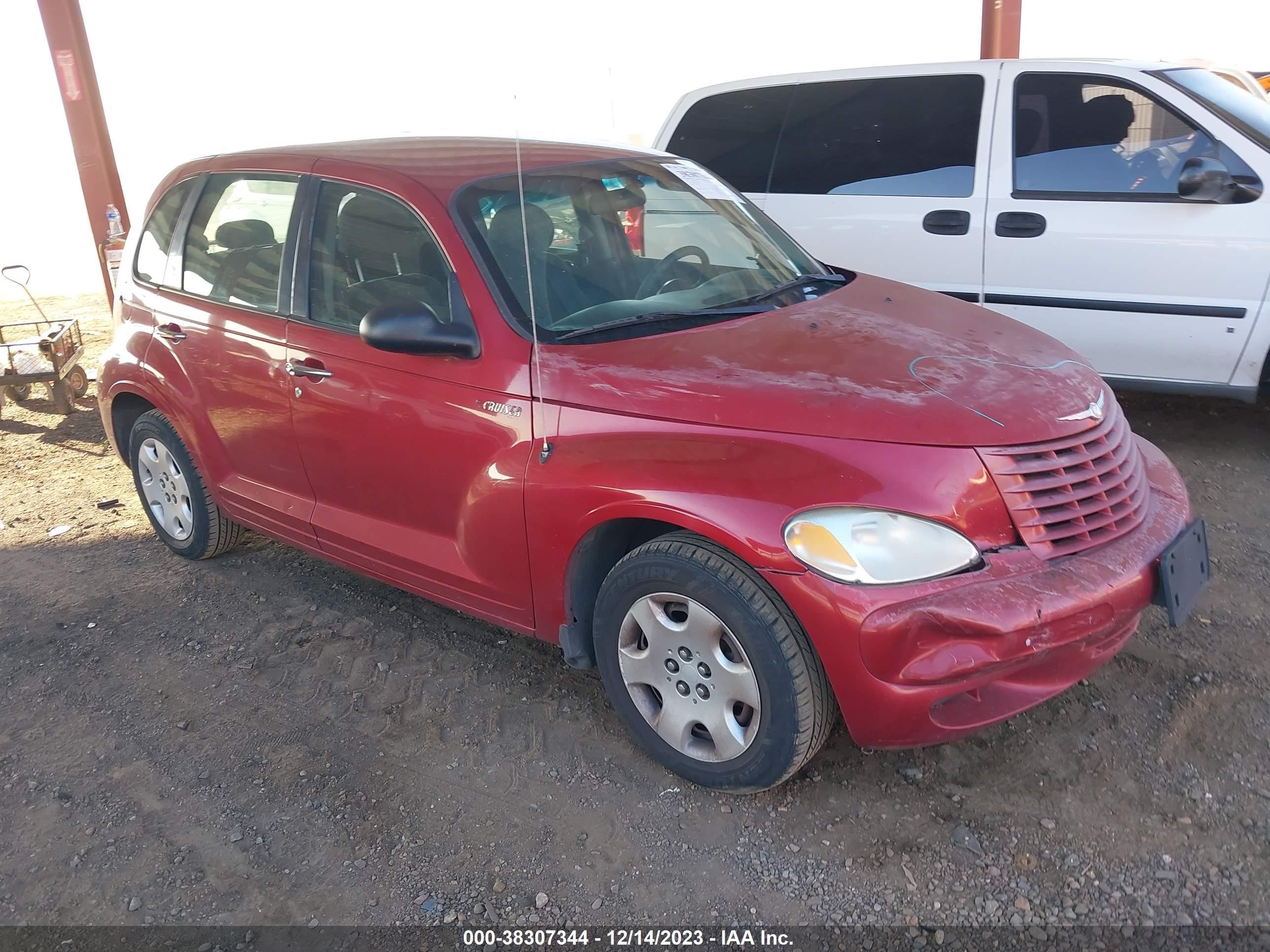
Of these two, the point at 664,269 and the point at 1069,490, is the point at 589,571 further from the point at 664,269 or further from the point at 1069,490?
the point at 1069,490

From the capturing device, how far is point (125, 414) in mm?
4469

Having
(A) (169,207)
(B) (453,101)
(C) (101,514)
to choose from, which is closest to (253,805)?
(A) (169,207)

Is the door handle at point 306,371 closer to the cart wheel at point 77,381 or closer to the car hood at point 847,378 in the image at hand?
the car hood at point 847,378

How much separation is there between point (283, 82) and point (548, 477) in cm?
1235

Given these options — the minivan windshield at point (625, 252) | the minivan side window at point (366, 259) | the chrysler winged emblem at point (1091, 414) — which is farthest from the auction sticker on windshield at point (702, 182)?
the chrysler winged emblem at point (1091, 414)

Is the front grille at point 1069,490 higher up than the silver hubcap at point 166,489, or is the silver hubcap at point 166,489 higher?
the front grille at point 1069,490

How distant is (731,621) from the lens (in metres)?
2.45

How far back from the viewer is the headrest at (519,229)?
3.09 meters

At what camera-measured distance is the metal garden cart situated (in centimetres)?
661

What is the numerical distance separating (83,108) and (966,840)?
838cm

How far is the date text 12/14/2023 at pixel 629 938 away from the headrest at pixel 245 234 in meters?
2.50

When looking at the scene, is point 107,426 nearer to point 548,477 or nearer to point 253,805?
point 253,805

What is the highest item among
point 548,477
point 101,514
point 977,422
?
point 977,422

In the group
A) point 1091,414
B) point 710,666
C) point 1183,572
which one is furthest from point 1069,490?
point 710,666
